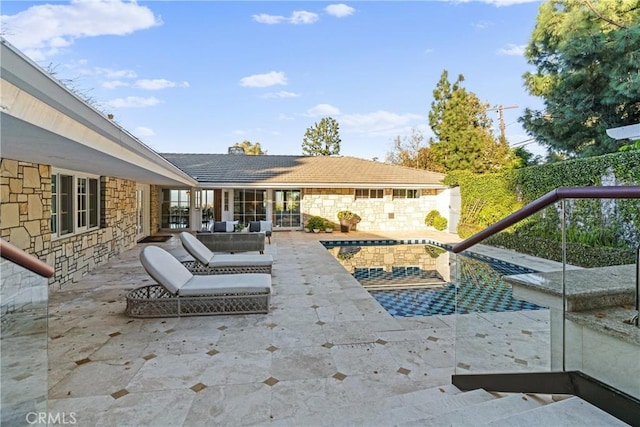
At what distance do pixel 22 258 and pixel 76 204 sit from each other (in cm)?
624

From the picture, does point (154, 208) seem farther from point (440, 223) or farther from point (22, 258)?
point (22, 258)

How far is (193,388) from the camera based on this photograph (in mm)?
2971

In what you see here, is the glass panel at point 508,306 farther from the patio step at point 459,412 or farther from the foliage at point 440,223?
the foliage at point 440,223

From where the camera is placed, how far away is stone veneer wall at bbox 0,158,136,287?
4.87 metres

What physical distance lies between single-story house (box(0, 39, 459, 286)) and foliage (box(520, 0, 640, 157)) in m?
5.09

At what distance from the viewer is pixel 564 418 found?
1.86m

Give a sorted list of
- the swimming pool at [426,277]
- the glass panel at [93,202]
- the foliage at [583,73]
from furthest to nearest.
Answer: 1. the foliage at [583,73]
2. the glass panel at [93,202]
3. the swimming pool at [426,277]

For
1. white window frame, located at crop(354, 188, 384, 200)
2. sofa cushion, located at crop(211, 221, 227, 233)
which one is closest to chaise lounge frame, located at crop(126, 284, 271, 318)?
sofa cushion, located at crop(211, 221, 227, 233)

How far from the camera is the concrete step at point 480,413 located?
202 cm

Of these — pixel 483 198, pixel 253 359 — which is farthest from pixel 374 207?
pixel 253 359

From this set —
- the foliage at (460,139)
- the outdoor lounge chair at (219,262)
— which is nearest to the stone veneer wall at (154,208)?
the outdoor lounge chair at (219,262)

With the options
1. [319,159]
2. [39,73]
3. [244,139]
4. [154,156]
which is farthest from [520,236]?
[244,139]

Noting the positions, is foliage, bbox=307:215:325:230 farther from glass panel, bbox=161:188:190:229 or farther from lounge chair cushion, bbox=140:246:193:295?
lounge chair cushion, bbox=140:246:193:295

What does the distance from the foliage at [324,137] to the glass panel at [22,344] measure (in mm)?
36113
